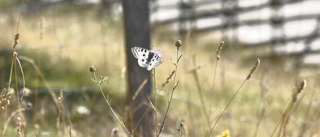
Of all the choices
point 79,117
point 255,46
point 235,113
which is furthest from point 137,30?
point 255,46

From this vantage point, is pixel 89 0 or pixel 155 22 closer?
pixel 155 22

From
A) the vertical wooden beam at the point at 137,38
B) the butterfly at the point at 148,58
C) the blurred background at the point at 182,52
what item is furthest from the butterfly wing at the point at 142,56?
the blurred background at the point at 182,52

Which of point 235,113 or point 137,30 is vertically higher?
point 137,30

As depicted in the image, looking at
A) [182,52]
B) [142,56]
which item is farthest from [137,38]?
[182,52]

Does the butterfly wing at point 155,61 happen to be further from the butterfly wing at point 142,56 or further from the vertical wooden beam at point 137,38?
the vertical wooden beam at point 137,38

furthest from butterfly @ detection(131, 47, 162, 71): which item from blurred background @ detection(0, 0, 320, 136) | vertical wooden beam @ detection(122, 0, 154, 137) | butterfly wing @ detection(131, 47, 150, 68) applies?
blurred background @ detection(0, 0, 320, 136)

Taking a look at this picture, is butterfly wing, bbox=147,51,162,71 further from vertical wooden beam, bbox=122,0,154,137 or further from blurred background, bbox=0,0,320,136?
blurred background, bbox=0,0,320,136

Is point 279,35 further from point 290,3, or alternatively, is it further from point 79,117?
point 79,117

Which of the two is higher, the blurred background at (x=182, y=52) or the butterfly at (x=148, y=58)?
the butterfly at (x=148, y=58)
